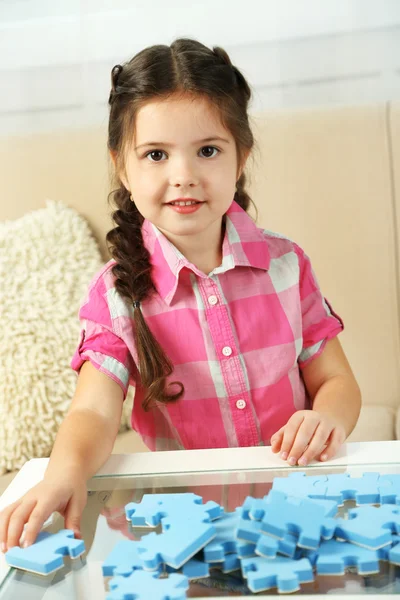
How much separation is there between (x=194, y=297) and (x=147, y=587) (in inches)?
23.3

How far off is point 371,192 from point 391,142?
12 centimetres

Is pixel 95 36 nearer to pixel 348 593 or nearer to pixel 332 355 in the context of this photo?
pixel 332 355

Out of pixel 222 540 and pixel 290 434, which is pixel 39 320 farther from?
pixel 222 540

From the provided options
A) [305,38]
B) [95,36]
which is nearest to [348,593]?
[305,38]

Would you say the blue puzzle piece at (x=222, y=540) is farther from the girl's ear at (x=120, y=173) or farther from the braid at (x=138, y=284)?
the girl's ear at (x=120, y=173)

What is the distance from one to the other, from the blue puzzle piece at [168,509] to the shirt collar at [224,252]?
42 cm

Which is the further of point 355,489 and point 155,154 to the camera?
point 155,154

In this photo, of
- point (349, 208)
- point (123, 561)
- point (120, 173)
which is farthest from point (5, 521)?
point (349, 208)

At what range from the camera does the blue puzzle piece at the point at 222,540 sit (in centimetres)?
67

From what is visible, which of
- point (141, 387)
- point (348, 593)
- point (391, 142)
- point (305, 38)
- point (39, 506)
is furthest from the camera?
point (305, 38)

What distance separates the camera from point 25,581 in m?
0.70

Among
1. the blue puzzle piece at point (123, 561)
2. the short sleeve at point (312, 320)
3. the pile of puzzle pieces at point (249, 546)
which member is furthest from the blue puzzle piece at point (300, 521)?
the short sleeve at point (312, 320)

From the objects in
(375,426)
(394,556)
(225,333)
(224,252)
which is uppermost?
(224,252)

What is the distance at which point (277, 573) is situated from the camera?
2.09ft
